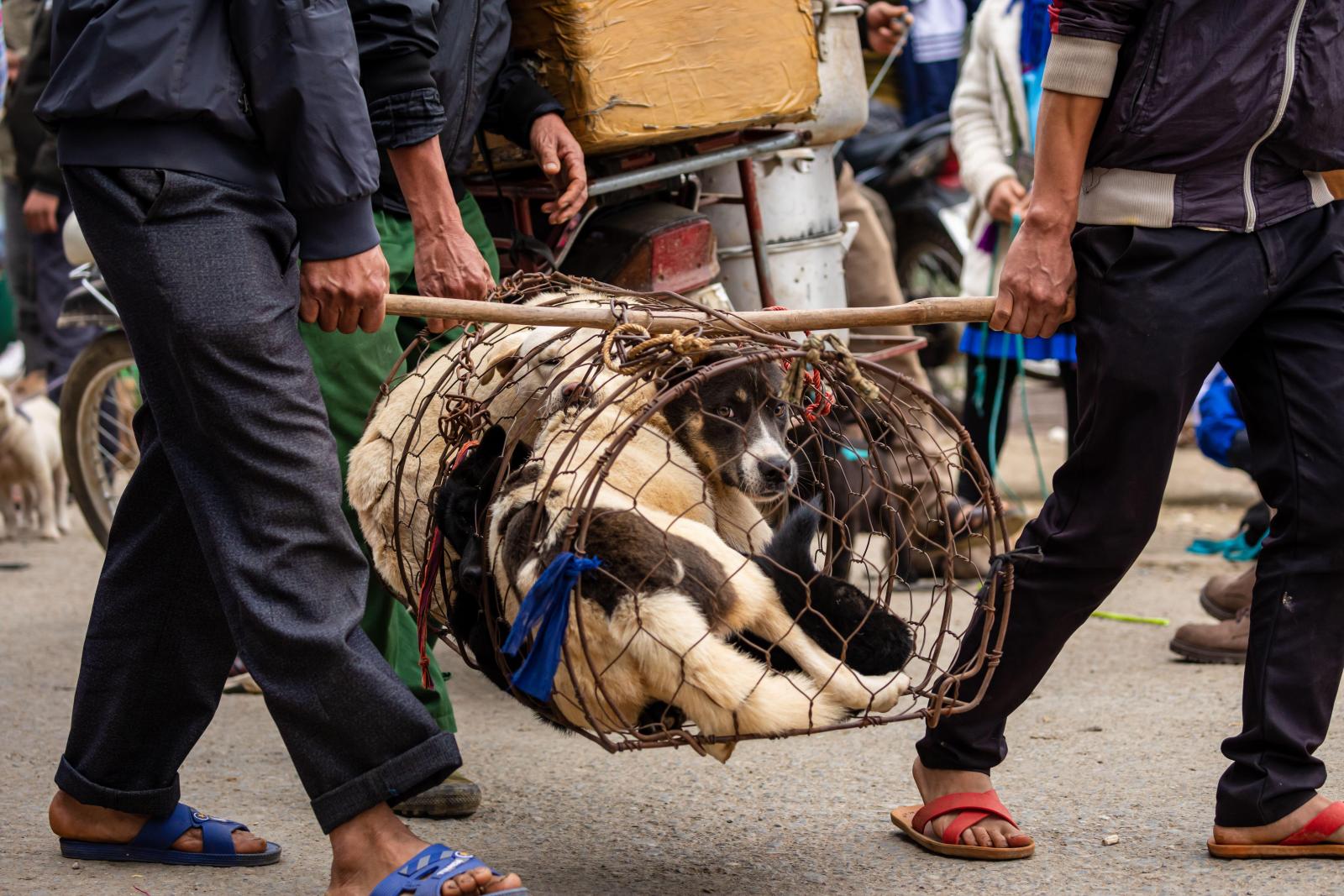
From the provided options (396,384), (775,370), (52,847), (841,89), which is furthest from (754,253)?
(52,847)

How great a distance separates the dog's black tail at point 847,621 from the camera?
243cm

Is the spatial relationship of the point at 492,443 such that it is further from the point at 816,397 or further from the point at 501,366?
the point at 816,397

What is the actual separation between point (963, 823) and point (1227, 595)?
1.88 m

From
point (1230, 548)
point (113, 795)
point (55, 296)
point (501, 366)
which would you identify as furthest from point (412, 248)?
point (55, 296)

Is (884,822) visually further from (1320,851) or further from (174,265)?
(174,265)

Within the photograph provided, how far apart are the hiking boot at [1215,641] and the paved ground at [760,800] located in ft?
0.16

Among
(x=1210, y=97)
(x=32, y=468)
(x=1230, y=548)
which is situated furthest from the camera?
(x=32, y=468)

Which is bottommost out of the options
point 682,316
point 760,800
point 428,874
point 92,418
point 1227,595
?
point 1227,595

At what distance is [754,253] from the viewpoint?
4.18 metres

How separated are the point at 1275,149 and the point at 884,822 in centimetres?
145

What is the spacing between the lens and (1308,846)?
2627mm

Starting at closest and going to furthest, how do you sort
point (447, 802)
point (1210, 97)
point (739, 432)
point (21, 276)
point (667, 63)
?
1. point (1210, 97)
2. point (739, 432)
3. point (447, 802)
4. point (667, 63)
5. point (21, 276)

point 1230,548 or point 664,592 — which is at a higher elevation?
point 664,592

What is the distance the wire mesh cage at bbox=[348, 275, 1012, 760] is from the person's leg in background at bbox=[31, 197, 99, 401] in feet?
14.5
